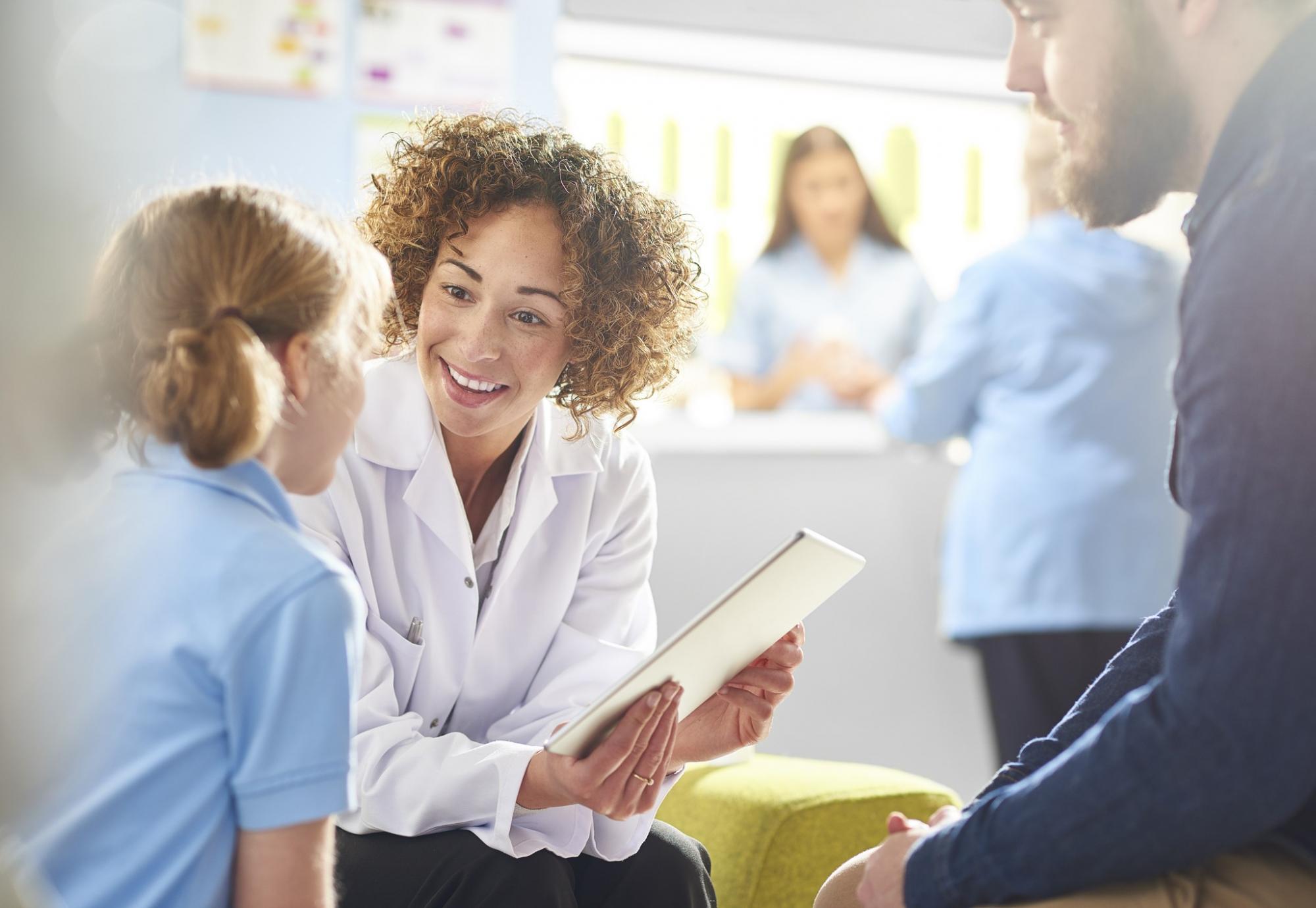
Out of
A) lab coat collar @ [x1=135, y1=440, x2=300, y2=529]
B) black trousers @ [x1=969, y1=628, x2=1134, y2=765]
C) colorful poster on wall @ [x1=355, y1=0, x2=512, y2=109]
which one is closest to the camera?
lab coat collar @ [x1=135, y1=440, x2=300, y2=529]

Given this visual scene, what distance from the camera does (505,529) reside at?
1.46 meters

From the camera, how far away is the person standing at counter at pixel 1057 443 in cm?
264

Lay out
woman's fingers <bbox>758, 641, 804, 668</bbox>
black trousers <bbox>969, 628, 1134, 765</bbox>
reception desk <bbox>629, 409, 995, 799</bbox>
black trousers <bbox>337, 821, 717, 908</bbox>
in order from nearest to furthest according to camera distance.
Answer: black trousers <bbox>337, 821, 717, 908</bbox> < woman's fingers <bbox>758, 641, 804, 668</bbox> < black trousers <bbox>969, 628, 1134, 765</bbox> < reception desk <bbox>629, 409, 995, 799</bbox>

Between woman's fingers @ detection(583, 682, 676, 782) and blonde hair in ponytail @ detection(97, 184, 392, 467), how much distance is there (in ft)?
1.30

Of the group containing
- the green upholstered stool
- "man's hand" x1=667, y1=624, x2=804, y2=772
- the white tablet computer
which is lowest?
the green upholstered stool

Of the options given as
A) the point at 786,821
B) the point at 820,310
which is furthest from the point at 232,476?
the point at 820,310

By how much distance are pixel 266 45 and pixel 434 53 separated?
361 mm

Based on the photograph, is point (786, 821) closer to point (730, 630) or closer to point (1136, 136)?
Result: point (730, 630)

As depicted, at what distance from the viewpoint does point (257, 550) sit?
83 centimetres

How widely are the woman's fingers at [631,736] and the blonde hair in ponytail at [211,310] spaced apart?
40 cm

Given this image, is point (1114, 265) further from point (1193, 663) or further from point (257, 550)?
point (257, 550)

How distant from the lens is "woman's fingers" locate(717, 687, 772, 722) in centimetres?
135

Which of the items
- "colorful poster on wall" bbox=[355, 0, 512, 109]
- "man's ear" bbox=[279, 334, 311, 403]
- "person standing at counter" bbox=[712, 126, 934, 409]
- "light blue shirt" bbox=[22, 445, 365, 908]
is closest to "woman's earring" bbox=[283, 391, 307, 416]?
"man's ear" bbox=[279, 334, 311, 403]

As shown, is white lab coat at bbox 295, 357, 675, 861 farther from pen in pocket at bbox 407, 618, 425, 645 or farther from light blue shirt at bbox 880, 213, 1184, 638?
light blue shirt at bbox 880, 213, 1184, 638
